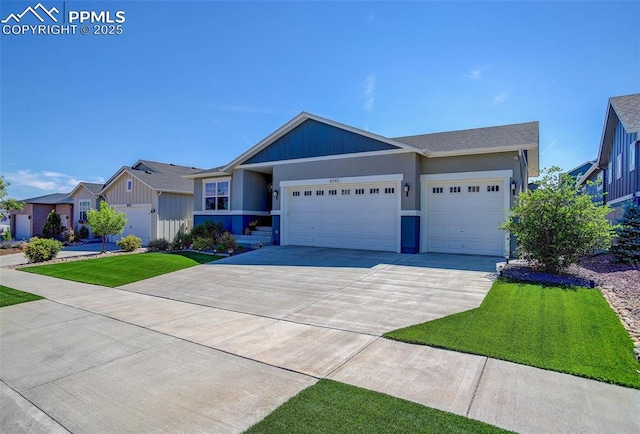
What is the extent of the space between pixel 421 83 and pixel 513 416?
11.1m

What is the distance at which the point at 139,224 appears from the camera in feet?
71.4

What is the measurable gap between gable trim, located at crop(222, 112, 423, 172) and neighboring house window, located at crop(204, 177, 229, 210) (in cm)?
121

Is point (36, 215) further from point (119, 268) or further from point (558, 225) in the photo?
point (558, 225)

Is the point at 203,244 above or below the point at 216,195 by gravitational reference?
below

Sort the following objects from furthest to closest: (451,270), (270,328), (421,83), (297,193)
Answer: (297,193), (421,83), (451,270), (270,328)

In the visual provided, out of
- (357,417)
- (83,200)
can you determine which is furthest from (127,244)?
(357,417)

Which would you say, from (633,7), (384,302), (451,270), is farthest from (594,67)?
(384,302)

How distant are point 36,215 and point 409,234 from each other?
30822 millimetres

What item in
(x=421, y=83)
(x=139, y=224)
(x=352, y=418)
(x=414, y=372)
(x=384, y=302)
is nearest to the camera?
(x=352, y=418)

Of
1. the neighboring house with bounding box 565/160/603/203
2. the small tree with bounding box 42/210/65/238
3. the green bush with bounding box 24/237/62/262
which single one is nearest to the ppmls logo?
the green bush with bounding box 24/237/62/262

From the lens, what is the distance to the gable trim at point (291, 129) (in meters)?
12.9

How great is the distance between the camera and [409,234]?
1267 centimetres

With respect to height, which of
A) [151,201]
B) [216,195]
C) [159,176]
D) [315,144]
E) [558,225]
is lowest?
[558,225]

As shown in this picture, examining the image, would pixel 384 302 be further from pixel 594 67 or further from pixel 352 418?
pixel 594 67
